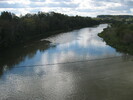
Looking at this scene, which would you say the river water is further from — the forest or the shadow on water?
the forest

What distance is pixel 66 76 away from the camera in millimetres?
18328

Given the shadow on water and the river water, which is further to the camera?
the shadow on water

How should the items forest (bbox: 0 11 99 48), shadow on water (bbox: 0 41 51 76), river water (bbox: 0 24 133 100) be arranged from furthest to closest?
forest (bbox: 0 11 99 48)
shadow on water (bbox: 0 41 51 76)
river water (bbox: 0 24 133 100)

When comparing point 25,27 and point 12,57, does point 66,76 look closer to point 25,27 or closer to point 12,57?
point 12,57

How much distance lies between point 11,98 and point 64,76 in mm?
5635

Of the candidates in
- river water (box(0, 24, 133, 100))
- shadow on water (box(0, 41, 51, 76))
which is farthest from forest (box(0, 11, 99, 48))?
river water (box(0, 24, 133, 100))

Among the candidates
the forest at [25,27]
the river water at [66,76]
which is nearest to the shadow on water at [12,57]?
the river water at [66,76]

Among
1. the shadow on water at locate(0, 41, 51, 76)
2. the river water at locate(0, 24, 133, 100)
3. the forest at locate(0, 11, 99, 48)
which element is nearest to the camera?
the river water at locate(0, 24, 133, 100)

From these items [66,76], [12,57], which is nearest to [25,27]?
[12,57]

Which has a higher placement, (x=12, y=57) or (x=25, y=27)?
(x=25, y=27)

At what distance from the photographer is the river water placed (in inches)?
577

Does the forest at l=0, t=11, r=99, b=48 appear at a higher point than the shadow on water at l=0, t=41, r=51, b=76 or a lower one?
higher

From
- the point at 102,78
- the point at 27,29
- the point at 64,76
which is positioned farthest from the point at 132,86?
the point at 27,29

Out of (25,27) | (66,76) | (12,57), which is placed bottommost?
(66,76)
